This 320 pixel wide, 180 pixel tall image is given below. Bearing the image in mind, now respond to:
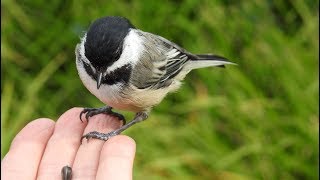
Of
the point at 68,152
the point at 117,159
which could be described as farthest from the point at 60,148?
the point at 117,159

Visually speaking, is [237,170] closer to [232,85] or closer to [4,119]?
[232,85]

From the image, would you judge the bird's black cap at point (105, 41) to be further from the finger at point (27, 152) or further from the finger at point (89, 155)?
the finger at point (27, 152)

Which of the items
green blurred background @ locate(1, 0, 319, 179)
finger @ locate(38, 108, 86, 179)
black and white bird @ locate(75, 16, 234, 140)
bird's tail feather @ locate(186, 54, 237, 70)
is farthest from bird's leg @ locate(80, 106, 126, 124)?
green blurred background @ locate(1, 0, 319, 179)

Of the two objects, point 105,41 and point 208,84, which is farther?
point 208,84

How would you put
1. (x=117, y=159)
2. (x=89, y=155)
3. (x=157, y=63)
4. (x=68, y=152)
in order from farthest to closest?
(x=157, y=63), (x=68, y=152), (x=89, y=155), (x=117, y=159)

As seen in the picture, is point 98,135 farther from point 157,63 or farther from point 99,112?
point 157,63

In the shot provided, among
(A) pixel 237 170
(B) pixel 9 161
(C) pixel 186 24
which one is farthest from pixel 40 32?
(B) pixel 9 161

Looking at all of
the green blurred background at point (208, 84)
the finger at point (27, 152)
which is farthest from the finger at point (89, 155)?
the green blurred background at point (208, 84)
